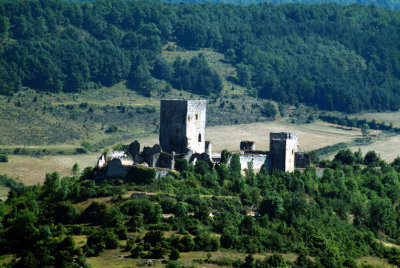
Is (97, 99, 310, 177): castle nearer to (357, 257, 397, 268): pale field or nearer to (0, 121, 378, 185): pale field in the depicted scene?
(357, 257, 397, 268): pale field

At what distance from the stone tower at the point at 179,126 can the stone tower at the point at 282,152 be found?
6101 millimetres

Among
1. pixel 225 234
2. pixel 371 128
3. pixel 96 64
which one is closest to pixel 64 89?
pixel 96 64

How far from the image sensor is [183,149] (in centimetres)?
7138

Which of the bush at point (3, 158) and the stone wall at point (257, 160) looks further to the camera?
the bush at point (3, 158)

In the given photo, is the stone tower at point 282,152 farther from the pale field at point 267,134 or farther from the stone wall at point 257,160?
the pale field at point 267,134

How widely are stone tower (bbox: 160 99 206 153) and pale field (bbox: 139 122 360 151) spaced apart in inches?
1254

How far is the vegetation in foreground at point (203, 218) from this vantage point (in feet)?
184

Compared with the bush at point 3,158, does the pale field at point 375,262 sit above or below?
below

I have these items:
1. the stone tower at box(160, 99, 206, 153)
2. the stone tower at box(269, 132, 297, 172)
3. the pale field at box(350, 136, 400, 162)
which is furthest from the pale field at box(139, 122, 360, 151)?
the stone tower at box(160, 99, 206, 153)

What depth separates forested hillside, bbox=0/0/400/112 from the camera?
141 m

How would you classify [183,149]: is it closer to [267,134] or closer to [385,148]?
[267,134]

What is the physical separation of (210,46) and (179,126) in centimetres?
9780

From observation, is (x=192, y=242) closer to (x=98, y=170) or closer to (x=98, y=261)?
(x=98, y=261)

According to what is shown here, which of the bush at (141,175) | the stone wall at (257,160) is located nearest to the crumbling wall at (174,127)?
the stone wall at (257,160)
